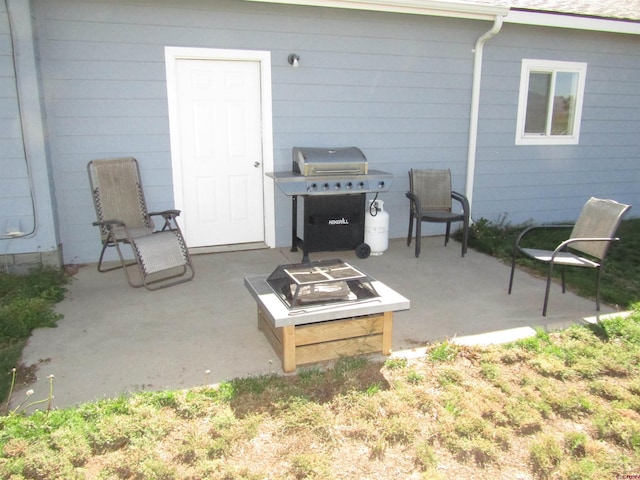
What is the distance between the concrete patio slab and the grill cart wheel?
0.14m

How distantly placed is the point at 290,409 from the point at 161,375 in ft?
2.69

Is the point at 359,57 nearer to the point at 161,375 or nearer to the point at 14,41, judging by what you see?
the point at 14,41

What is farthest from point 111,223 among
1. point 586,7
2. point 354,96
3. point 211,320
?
point 586,7

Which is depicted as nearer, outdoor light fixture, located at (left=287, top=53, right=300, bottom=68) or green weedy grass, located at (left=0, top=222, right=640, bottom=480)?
green weedy grass, located at (left=0, top=222, right=640, bottom=480)

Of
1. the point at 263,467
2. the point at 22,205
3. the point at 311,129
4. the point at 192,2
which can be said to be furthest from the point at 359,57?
the point at 263,467

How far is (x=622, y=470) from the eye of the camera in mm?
2062

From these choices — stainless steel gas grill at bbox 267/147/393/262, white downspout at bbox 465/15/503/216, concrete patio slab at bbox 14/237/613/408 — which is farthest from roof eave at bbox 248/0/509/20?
concrete patio slab at bbox 14/237/613/408

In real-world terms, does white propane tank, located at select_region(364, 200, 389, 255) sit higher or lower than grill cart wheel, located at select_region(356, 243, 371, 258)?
higher

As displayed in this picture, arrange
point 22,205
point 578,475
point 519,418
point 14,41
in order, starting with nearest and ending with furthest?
point 578,475, point 519,418, point 14,41, point 22,205

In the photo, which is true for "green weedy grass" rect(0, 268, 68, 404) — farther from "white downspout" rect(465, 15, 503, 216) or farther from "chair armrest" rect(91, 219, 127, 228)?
"white downspout" rect(465, 15, 503, 216)

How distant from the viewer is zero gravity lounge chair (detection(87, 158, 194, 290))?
13.6ft

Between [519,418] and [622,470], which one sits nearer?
[622,470]

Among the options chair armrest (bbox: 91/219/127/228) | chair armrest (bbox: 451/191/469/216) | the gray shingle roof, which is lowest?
chair armrest (bbox: 91/219/127/228)

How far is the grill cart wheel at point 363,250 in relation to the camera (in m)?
5.06
